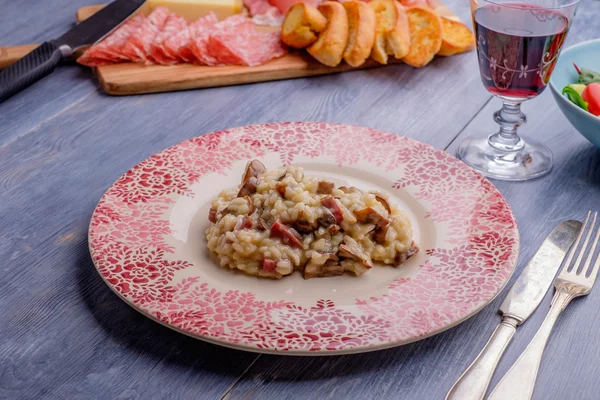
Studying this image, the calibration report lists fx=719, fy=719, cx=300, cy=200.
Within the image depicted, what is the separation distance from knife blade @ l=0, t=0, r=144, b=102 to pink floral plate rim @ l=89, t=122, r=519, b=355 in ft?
2.55

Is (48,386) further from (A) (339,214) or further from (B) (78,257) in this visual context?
(A) (339,214)

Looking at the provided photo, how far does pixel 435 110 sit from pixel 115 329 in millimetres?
1313

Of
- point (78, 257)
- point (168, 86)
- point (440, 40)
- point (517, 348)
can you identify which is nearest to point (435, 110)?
point (440, 40)

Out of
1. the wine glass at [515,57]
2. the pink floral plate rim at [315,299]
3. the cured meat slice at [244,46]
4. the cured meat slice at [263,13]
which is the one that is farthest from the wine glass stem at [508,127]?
the cured meat slice at [263,13]

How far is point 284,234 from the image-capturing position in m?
1.47

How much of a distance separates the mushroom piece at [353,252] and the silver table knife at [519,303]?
285 millimetres

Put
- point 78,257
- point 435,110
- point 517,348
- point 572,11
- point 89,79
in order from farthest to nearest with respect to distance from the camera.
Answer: point 89,79
point 435,110
point 572,11
point 78,257
point 517,348

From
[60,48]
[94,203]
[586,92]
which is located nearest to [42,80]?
[60,48]

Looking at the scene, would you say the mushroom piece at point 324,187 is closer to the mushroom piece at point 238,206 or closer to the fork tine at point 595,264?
the mushroom piece at point 238,206

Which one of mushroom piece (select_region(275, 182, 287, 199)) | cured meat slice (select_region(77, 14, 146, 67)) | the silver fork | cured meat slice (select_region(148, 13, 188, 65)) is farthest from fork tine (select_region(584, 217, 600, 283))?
cured meat slice (select_region(77, 14, 146, 67))

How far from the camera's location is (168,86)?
2.40 metres

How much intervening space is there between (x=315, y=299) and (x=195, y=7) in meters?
1.68

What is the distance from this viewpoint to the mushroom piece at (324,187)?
61.7 inches

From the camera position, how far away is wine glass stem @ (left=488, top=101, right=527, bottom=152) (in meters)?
2.00
